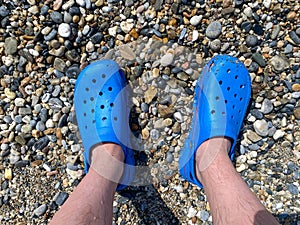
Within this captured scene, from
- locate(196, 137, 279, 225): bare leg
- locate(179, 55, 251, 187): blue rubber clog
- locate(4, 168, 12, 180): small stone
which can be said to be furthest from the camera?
locate(4, 168, 12, 180): small stone

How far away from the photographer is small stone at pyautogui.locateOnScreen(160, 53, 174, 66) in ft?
7.59

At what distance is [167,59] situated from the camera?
2.31m

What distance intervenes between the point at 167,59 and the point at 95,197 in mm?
933

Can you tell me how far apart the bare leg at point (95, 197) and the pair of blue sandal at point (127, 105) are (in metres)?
0.09

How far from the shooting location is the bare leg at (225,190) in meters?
1.72

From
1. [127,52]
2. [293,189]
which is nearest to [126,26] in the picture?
[127,52]

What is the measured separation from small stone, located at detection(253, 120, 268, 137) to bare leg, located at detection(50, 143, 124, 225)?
0.84 m

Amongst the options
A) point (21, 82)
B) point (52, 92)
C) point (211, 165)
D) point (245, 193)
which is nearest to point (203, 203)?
point (211, 165)

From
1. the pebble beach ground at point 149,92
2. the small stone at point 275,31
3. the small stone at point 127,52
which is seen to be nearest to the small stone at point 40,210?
the pebble beach ground at point 149,92

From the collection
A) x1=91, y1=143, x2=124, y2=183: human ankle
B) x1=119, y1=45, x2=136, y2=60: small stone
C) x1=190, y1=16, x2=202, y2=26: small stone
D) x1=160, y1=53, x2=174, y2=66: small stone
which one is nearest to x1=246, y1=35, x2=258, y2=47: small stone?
x1=190, y1=16, x2=202, y2=26: small stone

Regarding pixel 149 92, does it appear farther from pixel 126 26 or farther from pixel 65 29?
pixel 65 29

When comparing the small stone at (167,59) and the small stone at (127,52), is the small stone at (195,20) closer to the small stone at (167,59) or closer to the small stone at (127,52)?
the small stone at (167,59)

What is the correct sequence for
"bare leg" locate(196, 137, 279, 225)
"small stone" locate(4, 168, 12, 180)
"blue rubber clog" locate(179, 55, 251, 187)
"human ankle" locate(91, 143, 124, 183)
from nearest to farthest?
"bare leg" locate(196, 137, 279, 225), "human ankle" locate(91, 143, 124, 183), "blue rubber clog" locate(179, 55, 251, 187), "small stone" locate(4, 168, 12, 180)

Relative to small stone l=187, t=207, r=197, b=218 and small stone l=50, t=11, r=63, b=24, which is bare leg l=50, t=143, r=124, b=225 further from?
small stone l=50, t=11, r=63, b=24
